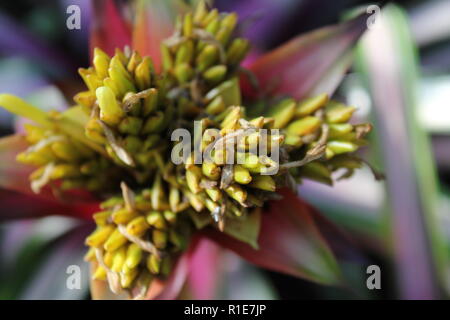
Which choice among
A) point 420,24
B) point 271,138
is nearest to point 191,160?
point 271,138

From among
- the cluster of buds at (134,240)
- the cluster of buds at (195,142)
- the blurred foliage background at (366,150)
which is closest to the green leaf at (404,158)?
the blurred foliage background at (366,150)

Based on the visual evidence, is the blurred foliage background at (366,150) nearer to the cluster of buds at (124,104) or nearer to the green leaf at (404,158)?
the green leaf at (404,158)

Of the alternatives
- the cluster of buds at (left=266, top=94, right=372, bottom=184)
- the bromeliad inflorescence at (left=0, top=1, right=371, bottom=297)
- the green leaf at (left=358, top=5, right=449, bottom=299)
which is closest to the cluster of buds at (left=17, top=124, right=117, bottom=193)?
the bromeliad inflorescence at (left=0, top=1, right=371, bottom=297)

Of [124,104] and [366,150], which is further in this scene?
[366,150]

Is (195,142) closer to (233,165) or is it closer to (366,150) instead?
(233,165)

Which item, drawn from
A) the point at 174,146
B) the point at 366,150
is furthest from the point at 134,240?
the point at 366,150

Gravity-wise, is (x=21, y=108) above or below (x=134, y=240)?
above
